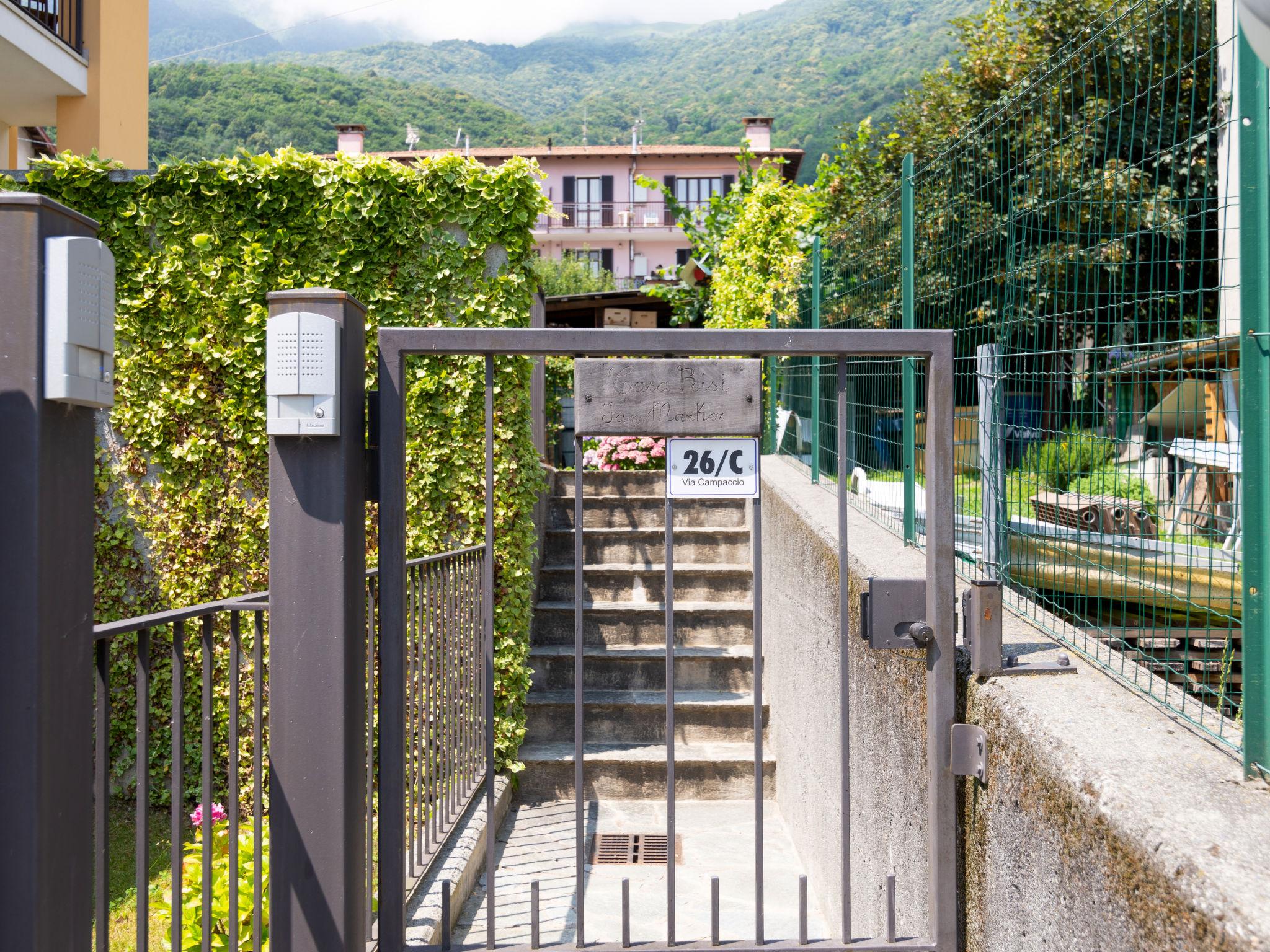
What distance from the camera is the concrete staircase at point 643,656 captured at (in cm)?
504

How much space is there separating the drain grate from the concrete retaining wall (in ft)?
3.44

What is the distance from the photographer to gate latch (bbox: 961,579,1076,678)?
6.63 feet

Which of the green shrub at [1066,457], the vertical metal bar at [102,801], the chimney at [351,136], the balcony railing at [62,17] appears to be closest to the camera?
the vertical metal bar at [102,801]

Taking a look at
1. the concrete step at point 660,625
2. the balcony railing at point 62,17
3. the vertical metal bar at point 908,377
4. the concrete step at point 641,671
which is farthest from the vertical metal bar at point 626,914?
the balcony railing at point 62,17

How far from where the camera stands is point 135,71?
35.8 feet

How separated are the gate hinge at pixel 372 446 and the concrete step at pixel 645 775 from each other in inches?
124

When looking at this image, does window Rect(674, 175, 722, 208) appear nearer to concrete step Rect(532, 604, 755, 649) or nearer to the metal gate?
concrete step Rect(532, 604, 755, 649)

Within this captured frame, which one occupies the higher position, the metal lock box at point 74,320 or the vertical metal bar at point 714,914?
the metal lock box at point 74,320

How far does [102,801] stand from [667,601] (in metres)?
1.08

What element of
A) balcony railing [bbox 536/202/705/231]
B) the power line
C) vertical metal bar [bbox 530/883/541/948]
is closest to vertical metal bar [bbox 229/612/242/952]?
vertical metal bar [bbox 530/883/541/948]

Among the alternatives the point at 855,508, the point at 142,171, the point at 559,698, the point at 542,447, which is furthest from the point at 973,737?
the point at 542,447

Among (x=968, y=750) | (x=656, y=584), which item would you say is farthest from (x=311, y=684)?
(x=656, y=584)

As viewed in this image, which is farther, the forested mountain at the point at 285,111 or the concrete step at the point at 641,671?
the forested mountain at the point at 285,111

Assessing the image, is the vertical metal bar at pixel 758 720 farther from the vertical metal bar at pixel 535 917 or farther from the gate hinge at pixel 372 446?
the gate hinge at pixel 372 446
